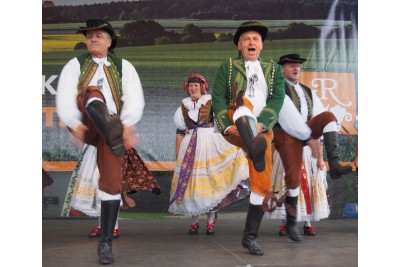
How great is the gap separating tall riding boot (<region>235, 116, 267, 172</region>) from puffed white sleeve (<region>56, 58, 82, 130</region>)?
1.18m

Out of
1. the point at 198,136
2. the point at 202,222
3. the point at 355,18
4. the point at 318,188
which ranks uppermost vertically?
the point at 355,18

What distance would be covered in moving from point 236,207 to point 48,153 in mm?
2120

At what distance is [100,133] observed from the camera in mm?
4129

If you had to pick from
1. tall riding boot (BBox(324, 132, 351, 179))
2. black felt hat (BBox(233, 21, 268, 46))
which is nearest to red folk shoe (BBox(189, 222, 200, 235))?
tall riding boot (BBox(324, 132, 351, 179))

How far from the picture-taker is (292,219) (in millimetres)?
5266

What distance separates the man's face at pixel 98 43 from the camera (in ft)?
14.4

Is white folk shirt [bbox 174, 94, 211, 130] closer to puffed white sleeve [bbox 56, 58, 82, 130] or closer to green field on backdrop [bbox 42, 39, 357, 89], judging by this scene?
green field on backdrop [bbox 42, 39, 357, 89]

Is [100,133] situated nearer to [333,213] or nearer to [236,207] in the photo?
[236,207]

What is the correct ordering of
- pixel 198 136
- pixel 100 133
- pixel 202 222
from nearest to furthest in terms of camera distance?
pixel 100 133 → pixel 198 136 → pixel 202 222

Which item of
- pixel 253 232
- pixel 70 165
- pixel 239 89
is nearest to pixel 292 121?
pixel 239 89

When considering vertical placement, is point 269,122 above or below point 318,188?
above

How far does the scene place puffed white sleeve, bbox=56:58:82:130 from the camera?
4324mm

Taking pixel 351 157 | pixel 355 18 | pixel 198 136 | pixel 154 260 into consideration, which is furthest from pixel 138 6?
pixel 154 260

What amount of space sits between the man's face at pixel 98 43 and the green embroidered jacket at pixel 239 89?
927 millimetres
